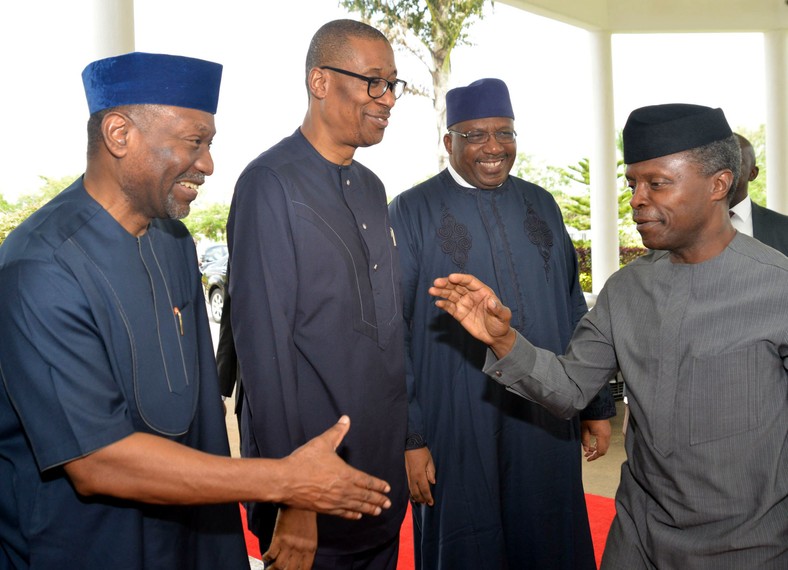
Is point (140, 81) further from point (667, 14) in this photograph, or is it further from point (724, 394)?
point (667, 14)

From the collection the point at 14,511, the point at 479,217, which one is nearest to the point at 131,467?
the point at 14,511

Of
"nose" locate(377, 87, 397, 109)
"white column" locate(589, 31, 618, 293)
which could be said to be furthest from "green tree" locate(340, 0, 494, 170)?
"nose" locate(377, 87, 397, 109)

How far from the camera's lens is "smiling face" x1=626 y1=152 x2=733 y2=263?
205 centimetres

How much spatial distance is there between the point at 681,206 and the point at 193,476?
132 cm

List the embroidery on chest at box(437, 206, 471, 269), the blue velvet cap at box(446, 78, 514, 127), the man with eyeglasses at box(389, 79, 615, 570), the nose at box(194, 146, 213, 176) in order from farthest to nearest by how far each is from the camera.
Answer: the blue velvet cap at box(446, 78, 514, 127), the embroidery on chest at box(437, 206, 471, 269), the man with eyeglasses at box(389, 79, 615, 570), the nose at box(194, 146, 213, 176)

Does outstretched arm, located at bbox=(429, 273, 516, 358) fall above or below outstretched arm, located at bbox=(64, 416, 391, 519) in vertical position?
above

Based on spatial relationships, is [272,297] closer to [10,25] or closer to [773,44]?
[10,25]

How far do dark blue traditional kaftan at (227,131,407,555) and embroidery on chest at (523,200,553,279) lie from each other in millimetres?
886

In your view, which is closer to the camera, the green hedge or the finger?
the finger

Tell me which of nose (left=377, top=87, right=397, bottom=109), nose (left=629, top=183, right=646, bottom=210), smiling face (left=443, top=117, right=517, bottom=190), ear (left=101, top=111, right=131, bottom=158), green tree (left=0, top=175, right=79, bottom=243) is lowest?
green tree (left=0, top=175, right=79, bottom=243)

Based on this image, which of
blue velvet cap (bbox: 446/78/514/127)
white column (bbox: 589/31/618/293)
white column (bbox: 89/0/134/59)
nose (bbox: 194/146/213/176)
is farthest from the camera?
white column (bbox: 589/31/618/293)

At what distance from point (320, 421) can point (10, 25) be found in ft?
15.0

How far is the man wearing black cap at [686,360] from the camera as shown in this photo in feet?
6.28

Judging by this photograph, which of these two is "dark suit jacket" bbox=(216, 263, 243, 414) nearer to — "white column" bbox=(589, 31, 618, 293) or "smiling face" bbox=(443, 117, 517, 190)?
"smiling face" bbox=(443, 117, 517, 190)
